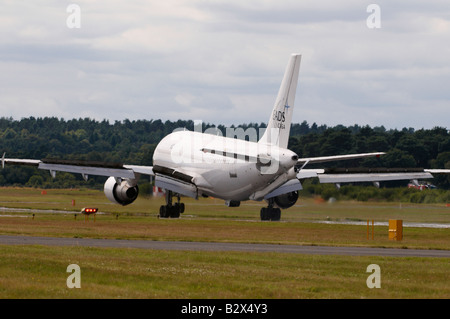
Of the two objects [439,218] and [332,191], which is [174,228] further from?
[439,218]

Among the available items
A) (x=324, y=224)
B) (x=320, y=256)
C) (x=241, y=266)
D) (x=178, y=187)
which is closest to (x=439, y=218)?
(x=324, y=224)

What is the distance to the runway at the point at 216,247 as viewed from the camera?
40.1 meters

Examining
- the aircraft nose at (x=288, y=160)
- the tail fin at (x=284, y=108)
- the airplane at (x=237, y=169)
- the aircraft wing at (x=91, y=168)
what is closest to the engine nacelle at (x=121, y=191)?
the airplane at (x=237, y=169)

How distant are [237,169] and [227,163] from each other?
1527 millimetres

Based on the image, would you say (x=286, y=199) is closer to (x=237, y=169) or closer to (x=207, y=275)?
(x=237, y=169)

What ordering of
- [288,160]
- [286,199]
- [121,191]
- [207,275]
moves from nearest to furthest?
[207,275], [288,160], [286,199], [121,191]

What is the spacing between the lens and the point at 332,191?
69.8 metres

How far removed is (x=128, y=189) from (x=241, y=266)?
37.5 meters

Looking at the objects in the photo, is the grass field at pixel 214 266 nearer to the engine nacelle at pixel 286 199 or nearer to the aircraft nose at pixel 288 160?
the aircraft nose at pixel 288 160

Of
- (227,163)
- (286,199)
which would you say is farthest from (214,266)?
(286,199)

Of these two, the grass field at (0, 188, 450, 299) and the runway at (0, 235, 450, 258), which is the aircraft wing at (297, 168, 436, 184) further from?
the runway at (0, 235, 450, 258)

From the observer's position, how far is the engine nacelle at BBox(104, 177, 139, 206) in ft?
228

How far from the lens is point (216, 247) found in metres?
41.5

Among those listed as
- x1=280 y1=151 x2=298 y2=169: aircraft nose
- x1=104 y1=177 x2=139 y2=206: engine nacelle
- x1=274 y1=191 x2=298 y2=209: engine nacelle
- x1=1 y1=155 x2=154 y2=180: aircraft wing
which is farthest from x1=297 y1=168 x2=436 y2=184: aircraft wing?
x1=1 y1=155 x2=154 y2=180: aircraft wing
